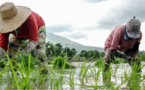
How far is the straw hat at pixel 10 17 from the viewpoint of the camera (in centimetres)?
232

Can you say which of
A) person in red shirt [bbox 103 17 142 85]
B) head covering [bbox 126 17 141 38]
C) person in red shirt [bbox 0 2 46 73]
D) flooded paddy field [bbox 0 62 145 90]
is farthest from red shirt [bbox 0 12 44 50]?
head covering [bbox 126 17 141 38]

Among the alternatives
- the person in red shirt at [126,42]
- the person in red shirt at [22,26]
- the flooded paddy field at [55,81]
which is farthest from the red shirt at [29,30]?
the person in red shirt at [126,42]

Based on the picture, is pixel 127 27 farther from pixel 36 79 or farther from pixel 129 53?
pixel 36 79

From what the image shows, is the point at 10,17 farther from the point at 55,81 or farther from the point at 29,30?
the point at 55,81

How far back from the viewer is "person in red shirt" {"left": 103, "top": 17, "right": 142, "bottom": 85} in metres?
2.84

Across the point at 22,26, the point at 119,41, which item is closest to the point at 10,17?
the point at 22,26

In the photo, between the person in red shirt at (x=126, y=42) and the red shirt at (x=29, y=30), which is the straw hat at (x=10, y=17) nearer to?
the red shirt at (x=29, y=30)

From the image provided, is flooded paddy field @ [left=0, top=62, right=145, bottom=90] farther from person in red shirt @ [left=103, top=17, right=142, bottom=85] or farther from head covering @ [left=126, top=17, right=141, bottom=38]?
head covering @ [left=126, top=17, right=141, bottom=38]

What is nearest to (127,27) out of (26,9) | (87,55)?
(26,9)

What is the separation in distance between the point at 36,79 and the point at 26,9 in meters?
1.11

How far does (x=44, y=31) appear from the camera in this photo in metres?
2.93

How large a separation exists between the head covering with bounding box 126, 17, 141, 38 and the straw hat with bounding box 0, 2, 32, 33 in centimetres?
144

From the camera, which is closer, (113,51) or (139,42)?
(113,51)

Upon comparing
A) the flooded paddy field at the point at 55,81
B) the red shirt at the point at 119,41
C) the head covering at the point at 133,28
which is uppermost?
the head covering at the point at 133,28
